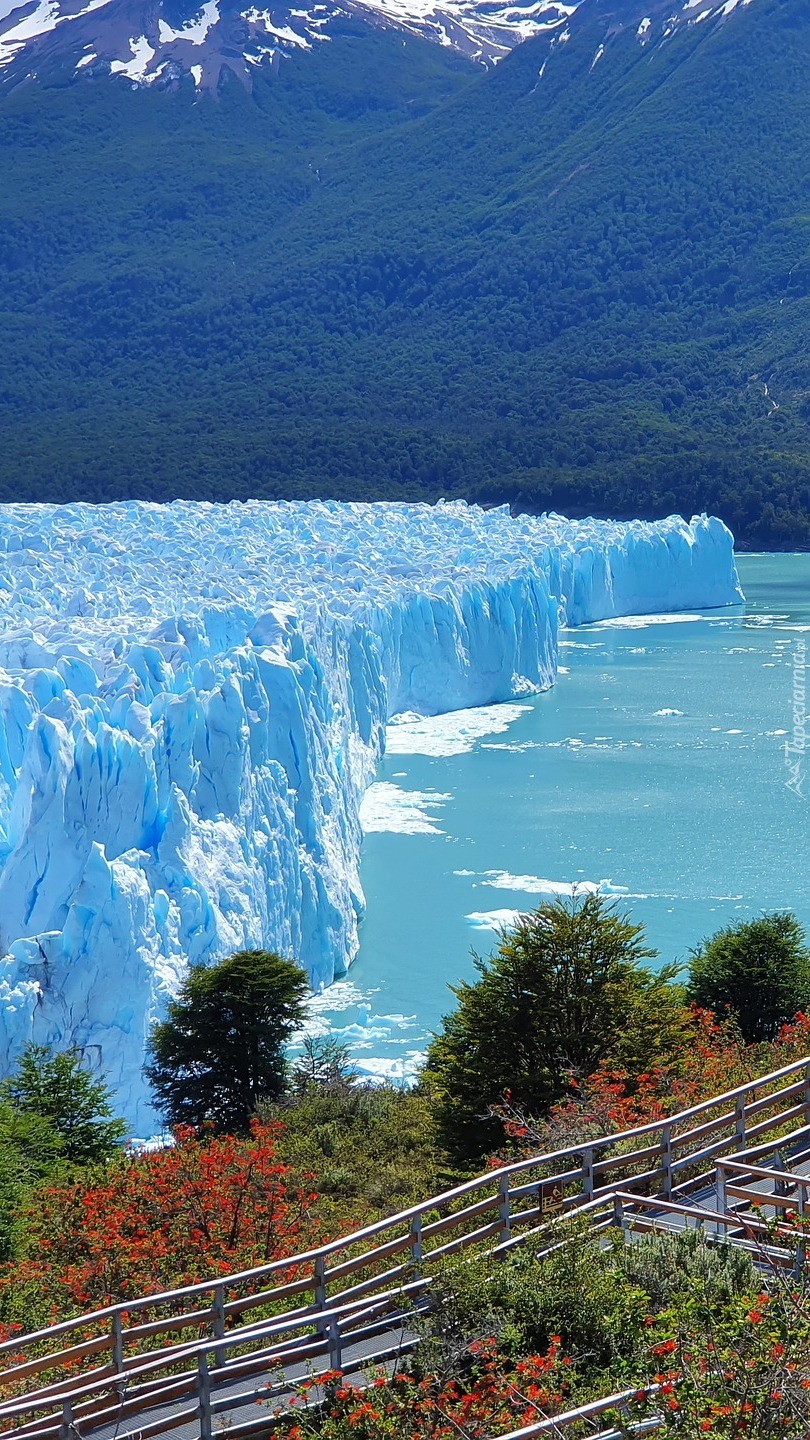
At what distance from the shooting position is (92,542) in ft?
92.0

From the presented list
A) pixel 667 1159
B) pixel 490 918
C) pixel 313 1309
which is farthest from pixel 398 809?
pixel 313 1309

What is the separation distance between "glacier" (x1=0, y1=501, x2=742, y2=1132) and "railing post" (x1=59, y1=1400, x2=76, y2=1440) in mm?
7059

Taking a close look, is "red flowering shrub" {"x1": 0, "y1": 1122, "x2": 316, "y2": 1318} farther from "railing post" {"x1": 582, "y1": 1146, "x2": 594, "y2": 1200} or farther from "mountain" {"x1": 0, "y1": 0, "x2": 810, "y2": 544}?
"mountain" {"x1": 0, "y1": 0, "x2": 810, "y2": 544}

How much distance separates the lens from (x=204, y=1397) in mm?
4449

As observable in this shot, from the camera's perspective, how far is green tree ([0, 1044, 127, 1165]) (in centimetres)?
1014

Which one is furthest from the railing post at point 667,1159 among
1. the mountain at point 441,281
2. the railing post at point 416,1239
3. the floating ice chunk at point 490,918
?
the mountain at point 441,281

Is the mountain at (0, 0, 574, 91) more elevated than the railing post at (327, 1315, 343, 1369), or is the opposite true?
the mountain at (0, 0, 574, 91)

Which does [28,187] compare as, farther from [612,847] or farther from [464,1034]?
[464,1034]

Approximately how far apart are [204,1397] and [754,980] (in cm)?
A: 828

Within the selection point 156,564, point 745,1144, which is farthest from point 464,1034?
point 156,564

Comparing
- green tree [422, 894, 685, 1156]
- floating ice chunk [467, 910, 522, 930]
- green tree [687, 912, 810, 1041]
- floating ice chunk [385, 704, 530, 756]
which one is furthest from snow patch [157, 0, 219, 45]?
green tree [422, 894, 685, 1156]

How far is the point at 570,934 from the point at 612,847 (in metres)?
11.2

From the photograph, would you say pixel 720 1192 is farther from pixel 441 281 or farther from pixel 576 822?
pixel 441 281

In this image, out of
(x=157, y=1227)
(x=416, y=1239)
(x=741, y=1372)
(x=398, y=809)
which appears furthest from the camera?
(x=398, y=809)
